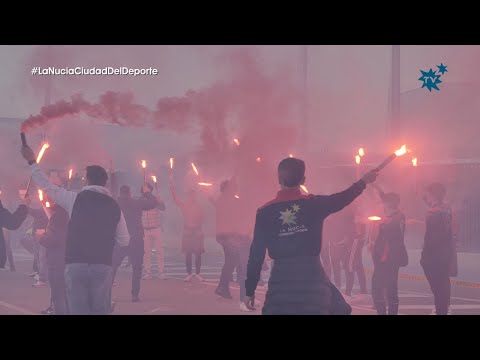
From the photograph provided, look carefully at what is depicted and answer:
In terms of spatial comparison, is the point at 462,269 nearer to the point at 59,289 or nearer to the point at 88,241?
the point at 59,289

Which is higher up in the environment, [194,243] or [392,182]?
[392,182]

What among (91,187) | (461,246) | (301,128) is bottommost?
(461,246)

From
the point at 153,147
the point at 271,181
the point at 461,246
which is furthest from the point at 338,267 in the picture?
the point at 153,147

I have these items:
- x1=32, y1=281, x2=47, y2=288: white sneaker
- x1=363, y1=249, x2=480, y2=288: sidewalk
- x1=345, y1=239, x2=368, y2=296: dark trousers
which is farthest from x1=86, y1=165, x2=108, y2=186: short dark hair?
x1=363, y1=249, x2=480, y2=288: sidewalk

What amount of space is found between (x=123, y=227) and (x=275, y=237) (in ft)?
6.73

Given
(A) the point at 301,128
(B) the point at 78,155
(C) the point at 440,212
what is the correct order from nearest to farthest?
1. (C) the point at 440,212
2. (A) the point at 301,128
3. (B) the point at 78,155

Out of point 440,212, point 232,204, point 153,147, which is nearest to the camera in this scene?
point 440,212

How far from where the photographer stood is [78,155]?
90.3 feet

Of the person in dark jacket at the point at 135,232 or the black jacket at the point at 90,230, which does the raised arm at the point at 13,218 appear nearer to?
the black jacket at the point at 90,230

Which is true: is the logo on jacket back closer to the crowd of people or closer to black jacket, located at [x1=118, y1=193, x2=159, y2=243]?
the crowd of people

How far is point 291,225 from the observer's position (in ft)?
16.6

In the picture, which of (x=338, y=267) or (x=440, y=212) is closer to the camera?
(x=440, y=212)

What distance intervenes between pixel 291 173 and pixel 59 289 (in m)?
4.13

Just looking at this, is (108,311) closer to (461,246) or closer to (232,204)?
(232,204)
